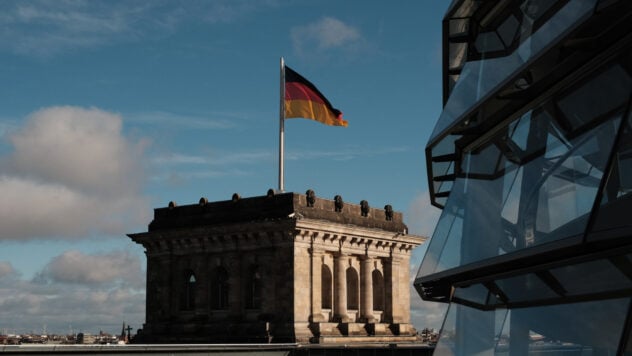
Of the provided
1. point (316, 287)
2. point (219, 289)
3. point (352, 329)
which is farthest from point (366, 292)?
point (219, 289)

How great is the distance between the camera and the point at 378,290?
2383 inches

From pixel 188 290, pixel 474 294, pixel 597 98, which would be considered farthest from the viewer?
pixel 188 290

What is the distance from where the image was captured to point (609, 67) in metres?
9.43

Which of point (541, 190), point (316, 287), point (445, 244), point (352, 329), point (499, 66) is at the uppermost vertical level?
point (499, 66)

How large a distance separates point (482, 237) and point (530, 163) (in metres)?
1.44

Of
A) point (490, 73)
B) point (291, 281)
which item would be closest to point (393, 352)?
point (291, 281)

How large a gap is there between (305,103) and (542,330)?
5006 centimetres

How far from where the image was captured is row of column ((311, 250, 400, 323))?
53.9 meters

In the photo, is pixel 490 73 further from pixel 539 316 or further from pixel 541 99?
pixel 539 316

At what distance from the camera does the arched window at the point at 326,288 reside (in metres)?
56.3

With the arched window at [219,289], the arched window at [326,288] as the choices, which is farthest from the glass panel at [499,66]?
the arched window at [219,289]

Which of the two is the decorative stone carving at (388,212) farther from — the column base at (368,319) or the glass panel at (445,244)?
the glass panel at (445,244)

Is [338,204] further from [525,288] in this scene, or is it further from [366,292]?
[525,288]

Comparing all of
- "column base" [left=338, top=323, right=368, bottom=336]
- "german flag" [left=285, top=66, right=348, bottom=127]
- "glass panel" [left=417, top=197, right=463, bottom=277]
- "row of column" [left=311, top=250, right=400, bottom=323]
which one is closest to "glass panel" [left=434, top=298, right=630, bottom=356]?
"glass panel" [left=417, top=197, right=463, bottom=277]
